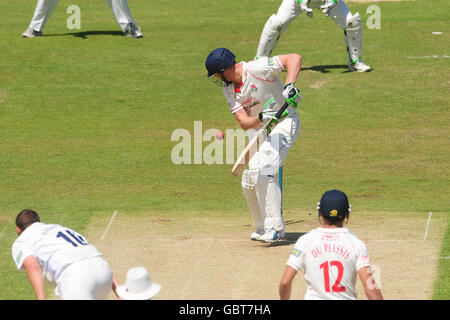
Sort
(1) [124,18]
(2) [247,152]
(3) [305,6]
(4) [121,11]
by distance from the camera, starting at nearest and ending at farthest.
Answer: (2) [247,152] → (3) [305,6] → (4) [121,11] → (1) [124,18]

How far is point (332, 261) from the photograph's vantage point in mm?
6988

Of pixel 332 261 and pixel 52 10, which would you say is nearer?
pixel 332 261

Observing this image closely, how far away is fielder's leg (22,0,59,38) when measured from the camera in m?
20.3

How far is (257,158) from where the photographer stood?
10.5m

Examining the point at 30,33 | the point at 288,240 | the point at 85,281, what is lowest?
the point at 288,240

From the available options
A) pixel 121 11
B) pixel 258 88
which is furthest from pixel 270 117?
pixel 121 11

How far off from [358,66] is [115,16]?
5.82 m

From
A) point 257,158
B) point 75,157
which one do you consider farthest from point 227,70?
point 75,157

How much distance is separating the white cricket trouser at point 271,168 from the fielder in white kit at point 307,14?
717 cm

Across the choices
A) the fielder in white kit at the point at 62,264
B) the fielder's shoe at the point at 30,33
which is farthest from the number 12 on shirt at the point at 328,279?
the fielder's shoe at the point at 30,33

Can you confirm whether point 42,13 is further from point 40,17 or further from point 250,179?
point 250,179

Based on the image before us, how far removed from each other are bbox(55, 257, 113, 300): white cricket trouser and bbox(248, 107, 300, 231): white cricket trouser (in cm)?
330

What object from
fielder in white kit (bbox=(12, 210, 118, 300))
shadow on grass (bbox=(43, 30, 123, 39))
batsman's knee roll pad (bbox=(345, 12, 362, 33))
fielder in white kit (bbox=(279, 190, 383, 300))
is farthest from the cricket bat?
shadow on grass (bbox=(43, 30, 123, 39))

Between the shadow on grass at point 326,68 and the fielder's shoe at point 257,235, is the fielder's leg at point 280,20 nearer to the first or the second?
the shadow on grass at point 326,68
